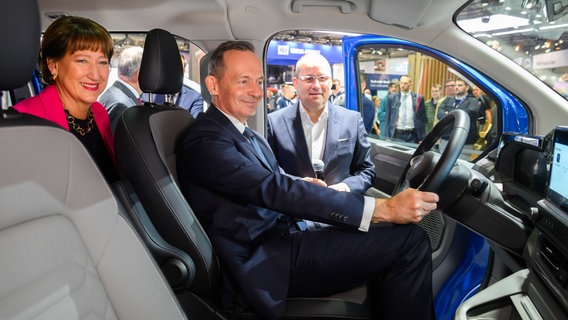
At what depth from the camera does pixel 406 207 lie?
1323 millimetres

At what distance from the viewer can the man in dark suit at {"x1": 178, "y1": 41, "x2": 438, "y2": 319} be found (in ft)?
4.57

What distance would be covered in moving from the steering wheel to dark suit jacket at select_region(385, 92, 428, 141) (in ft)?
5.91

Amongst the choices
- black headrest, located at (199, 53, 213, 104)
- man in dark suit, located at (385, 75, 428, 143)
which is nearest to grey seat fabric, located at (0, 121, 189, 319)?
black headrest, located at (199, 53, 213, 104)

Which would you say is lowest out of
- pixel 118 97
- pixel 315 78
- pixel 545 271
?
pixel 545 271

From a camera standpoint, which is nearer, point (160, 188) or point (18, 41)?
point (18, 41)

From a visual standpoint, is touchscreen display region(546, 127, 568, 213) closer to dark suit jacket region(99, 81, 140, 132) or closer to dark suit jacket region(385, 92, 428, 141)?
dark suit jacket region(385, 92, 428, 141)

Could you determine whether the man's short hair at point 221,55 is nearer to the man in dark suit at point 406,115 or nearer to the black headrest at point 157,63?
the black headrest at point 157,63

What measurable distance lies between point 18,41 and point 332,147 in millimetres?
1800

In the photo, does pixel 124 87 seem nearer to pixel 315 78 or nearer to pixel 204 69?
pixel 204 69

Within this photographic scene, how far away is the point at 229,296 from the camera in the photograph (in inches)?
59.0

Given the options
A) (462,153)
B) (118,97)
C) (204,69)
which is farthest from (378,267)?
(118,97)

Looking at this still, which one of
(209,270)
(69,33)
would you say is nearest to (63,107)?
(69,33)

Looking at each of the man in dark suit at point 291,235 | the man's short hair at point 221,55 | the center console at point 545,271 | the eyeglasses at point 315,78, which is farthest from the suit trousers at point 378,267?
the eyeglasses at point 315,78

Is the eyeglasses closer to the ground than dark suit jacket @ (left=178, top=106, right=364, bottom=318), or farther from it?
farther from it
